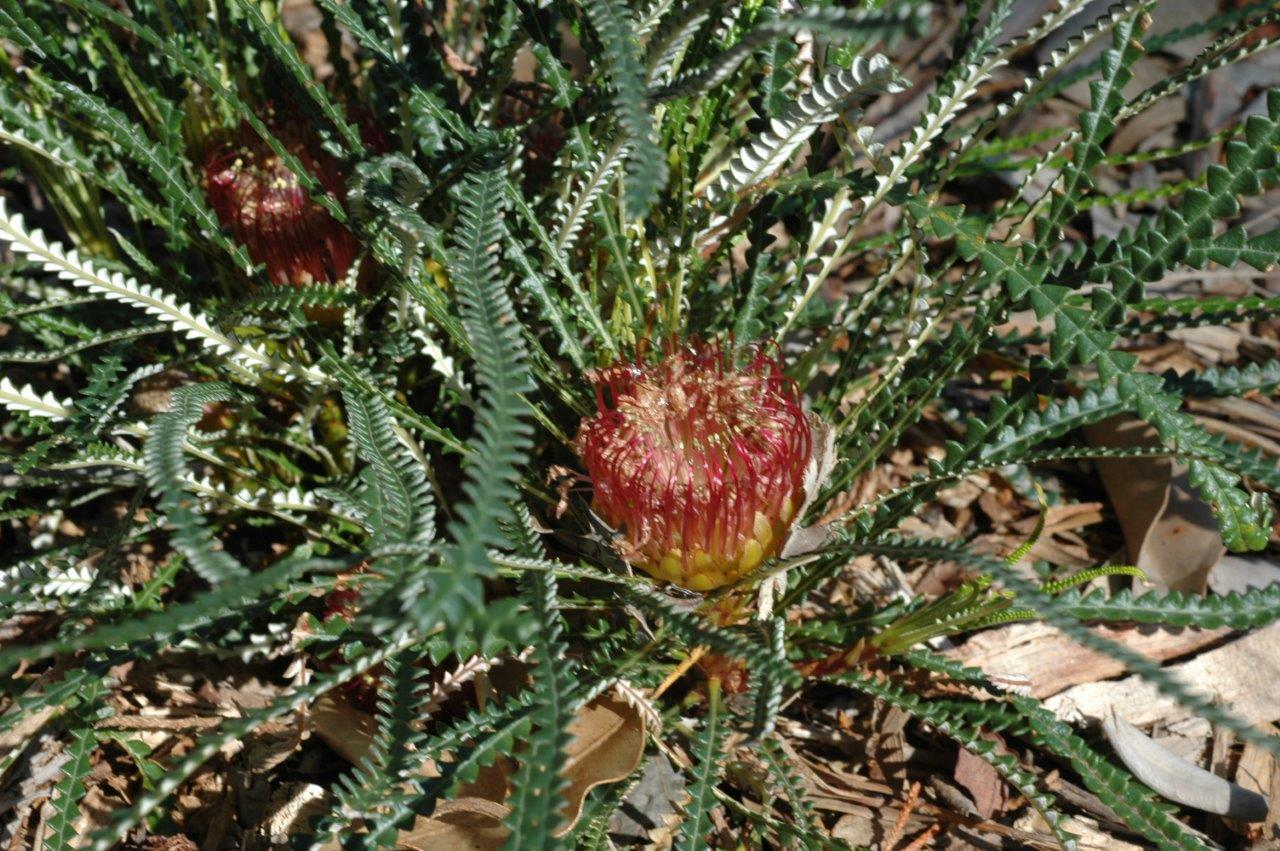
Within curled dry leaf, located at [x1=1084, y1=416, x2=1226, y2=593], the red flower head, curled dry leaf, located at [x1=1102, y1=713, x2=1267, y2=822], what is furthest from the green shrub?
curled dry leaf, located at [x1=1084, y1=416, x2=1226, y2=593]

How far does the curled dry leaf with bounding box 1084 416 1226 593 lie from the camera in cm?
139

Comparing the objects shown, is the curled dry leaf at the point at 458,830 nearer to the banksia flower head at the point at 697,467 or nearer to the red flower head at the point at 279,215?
the banksia flower head at the point at 697,467

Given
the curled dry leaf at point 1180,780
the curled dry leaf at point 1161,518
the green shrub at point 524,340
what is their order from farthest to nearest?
1. the curled dry leaf at point 1161,518
2. the curled dry leaf at point 1180,780
3. the green shrub at point 524,340

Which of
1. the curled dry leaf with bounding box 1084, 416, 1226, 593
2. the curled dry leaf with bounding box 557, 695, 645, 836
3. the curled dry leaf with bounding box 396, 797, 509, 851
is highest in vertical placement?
the curled dry leaf with bounding box 1084, 416, 1226, 593

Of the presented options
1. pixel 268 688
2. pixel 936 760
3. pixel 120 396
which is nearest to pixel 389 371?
A: pixel 120 396

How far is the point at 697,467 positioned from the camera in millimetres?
1057

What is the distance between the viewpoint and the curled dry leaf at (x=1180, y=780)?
1.22m

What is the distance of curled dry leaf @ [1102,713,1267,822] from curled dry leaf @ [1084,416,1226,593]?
224 mm

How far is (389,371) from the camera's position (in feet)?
4.06

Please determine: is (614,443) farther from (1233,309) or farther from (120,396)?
(1233,309)

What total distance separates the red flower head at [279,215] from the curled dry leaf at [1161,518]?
3.48 feet

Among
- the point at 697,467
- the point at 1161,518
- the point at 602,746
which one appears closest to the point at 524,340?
the point at 697,467

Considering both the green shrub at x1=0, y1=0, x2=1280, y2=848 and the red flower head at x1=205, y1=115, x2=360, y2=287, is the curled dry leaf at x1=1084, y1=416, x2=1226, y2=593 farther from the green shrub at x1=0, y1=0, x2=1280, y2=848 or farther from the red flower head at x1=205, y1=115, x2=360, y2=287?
the red flower head at x1=205, y1=115, x2=360, y2=287

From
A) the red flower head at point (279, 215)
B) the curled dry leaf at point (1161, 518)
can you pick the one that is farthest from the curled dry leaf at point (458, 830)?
the curled dry leaf at point (1161, 518)
